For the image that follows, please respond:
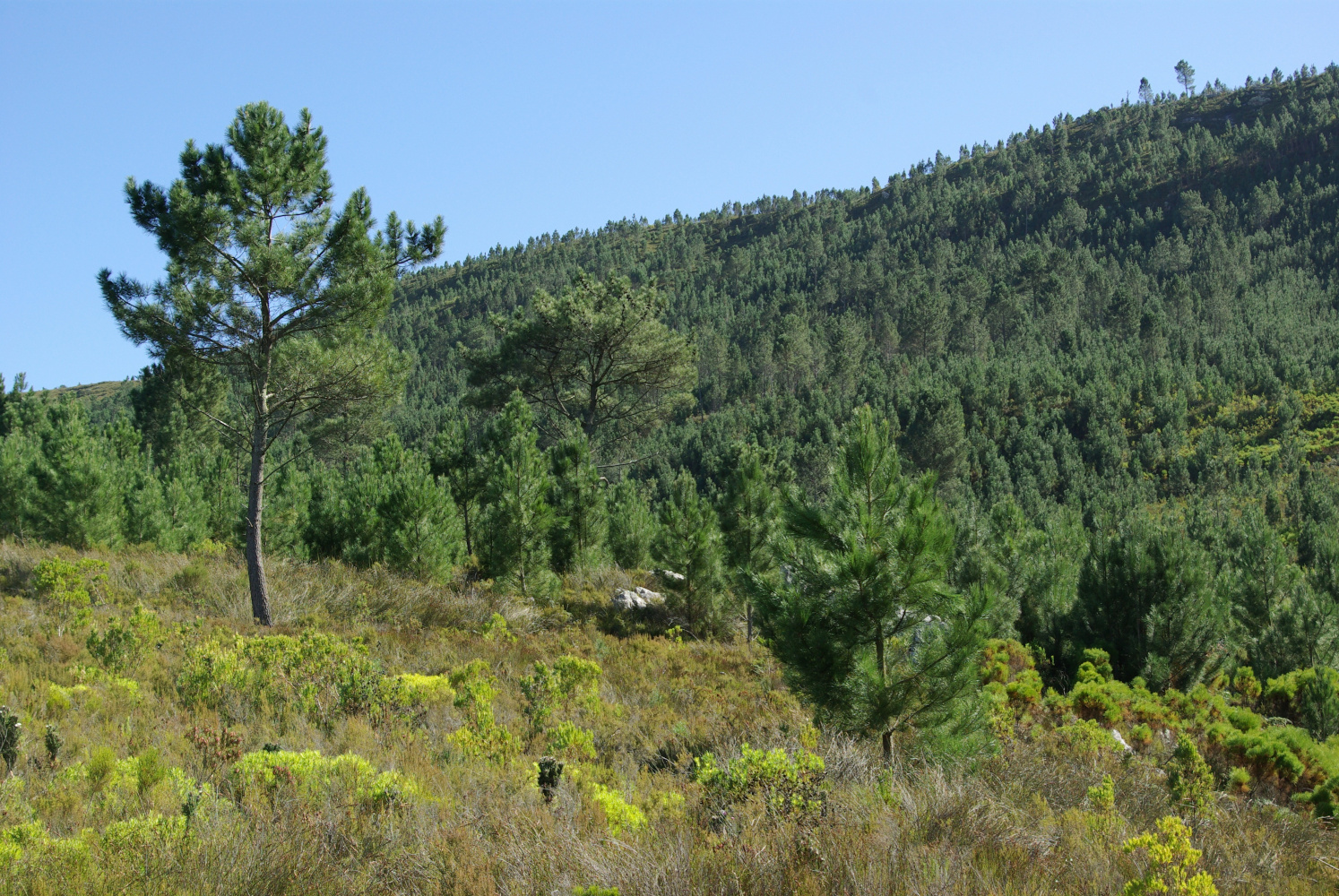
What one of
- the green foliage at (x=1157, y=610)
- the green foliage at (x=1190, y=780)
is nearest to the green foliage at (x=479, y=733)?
the green foliage at (x=1190, y=780)

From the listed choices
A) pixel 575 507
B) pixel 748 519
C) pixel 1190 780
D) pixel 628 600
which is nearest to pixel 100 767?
pixel 1190 780

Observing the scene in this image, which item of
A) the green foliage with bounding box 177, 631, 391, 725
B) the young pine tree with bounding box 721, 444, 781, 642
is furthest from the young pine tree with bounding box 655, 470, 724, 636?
the green foliage with bounding box 177, 631, 391, 725

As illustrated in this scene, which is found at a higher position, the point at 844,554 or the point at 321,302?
the point at 321,302

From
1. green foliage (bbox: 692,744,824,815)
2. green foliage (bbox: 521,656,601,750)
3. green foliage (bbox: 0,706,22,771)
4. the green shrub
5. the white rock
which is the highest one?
green foliage (bbox: 0,706,22,771)

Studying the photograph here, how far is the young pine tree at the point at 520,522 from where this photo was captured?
15.5 meters

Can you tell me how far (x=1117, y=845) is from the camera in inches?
153

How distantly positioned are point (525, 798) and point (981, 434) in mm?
58620

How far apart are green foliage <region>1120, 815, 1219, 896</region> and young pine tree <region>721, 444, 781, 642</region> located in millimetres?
13248

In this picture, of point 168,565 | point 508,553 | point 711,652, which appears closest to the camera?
point 168,565

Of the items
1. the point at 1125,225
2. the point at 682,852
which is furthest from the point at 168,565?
the point at 1125,225

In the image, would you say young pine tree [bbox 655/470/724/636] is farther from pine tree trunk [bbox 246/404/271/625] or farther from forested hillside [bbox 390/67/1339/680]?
pine tree trunk [bbox 246/404/271/625]

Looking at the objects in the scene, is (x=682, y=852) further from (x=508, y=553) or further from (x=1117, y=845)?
(x=508, y=553)

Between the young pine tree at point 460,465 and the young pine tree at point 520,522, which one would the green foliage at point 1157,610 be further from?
the young pine tree at point 460,465

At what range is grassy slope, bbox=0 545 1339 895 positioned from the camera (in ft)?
11.4
